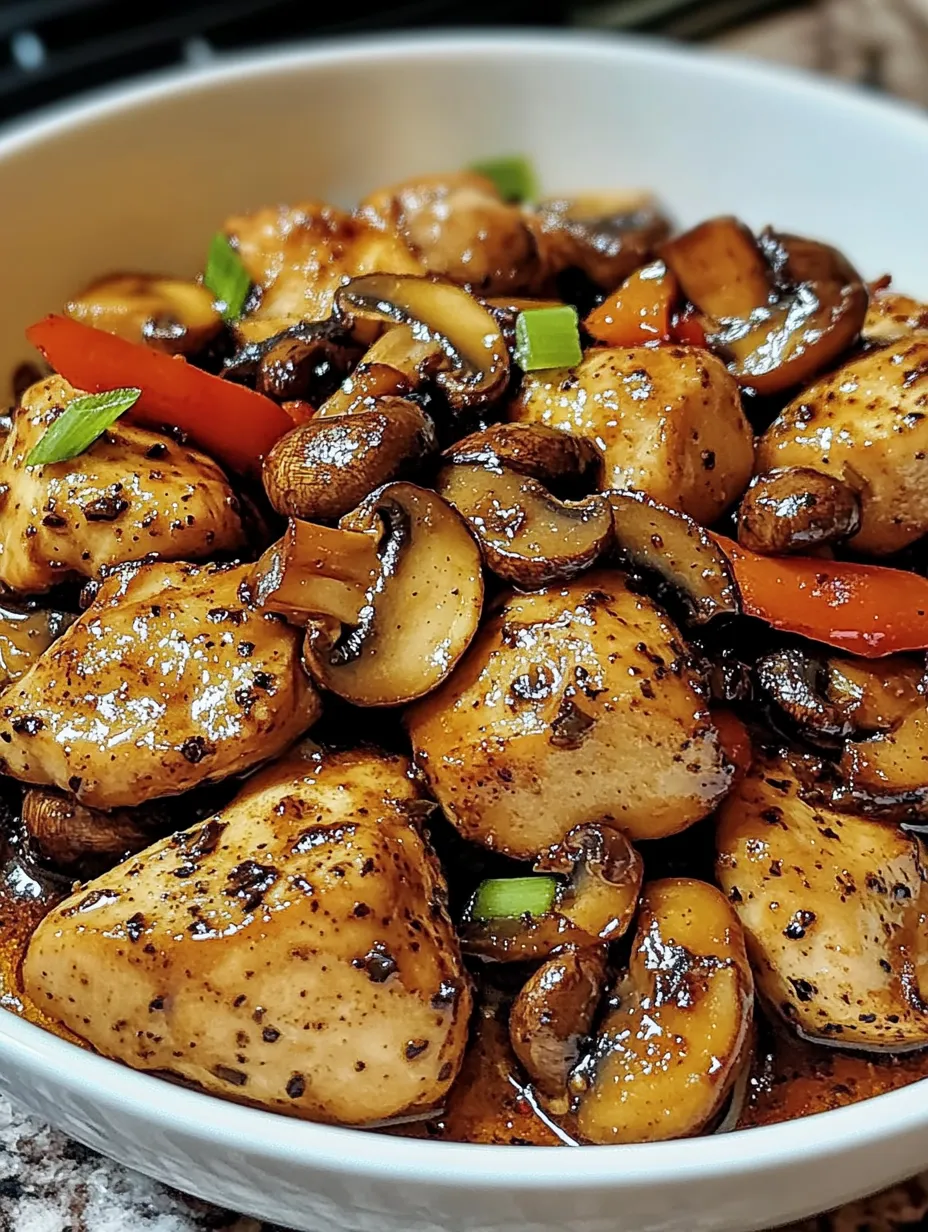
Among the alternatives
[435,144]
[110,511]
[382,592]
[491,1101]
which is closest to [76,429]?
[110,511]

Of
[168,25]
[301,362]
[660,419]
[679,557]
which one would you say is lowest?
[679,557]

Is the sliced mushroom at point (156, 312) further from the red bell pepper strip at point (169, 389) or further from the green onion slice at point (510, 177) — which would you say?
the green onion slice at point (510, 177)

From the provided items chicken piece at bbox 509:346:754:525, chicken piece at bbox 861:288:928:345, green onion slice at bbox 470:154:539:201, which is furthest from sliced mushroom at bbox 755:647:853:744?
green onion slice at bbox 470:154:539:201

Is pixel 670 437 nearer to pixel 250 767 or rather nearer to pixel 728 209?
pixel 250 767

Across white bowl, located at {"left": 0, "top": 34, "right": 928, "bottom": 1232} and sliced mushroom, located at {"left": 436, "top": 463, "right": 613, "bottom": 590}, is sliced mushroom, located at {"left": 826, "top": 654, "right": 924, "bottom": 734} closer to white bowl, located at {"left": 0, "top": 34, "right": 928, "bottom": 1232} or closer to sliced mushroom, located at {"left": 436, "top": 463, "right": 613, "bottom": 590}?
sliced mushroom, located at {"left": 436, "top": 463, "right": 613, "bottom": 590}

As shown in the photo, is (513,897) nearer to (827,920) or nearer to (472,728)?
(472,728)
